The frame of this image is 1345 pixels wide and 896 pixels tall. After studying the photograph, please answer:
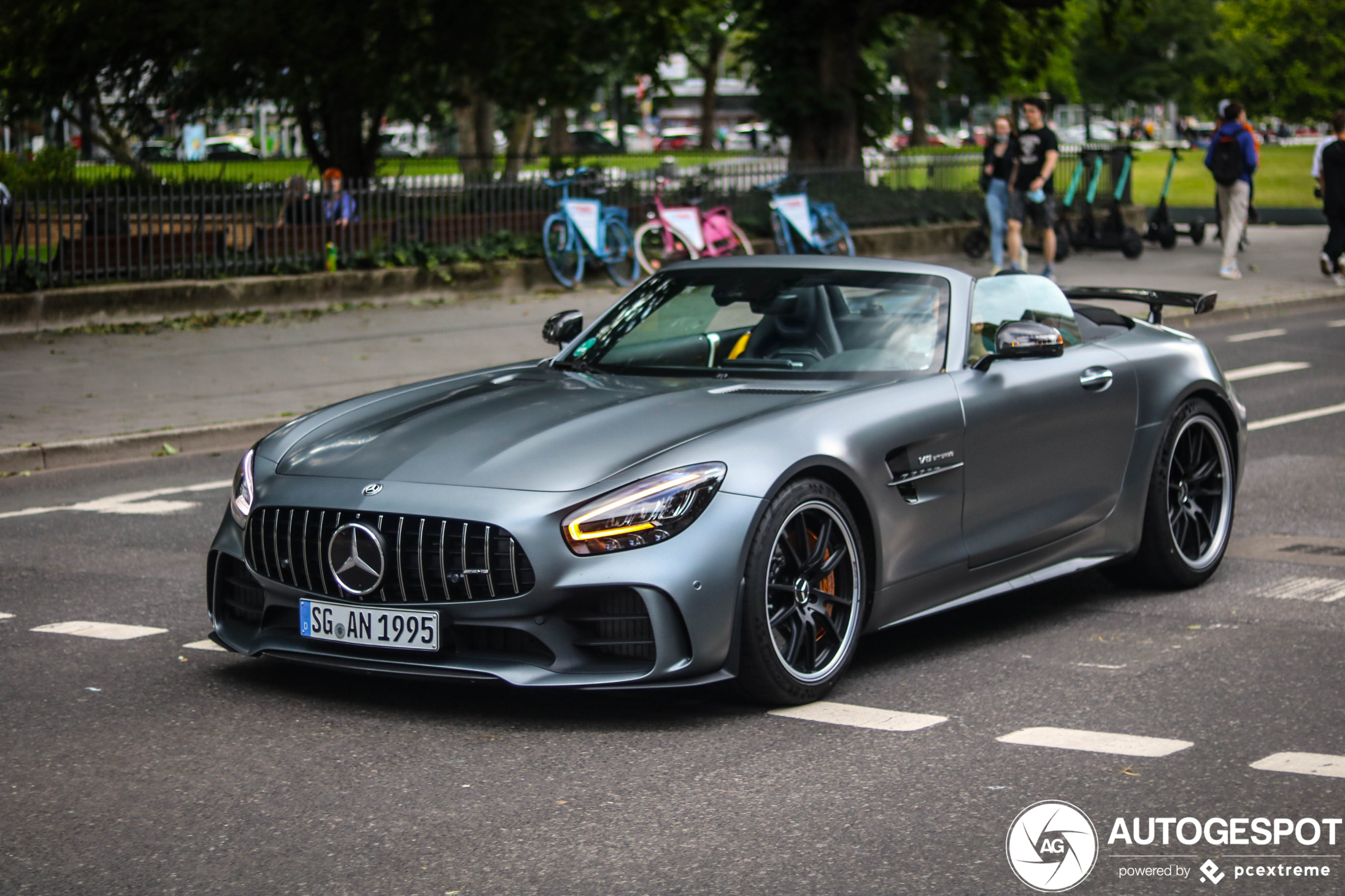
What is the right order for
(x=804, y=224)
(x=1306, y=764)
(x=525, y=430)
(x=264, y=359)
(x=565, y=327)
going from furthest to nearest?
1. (x=804, y=224)
2. (x=264, y=359)
3. (x=565, y=327)
4. (x=525, y=430)
5. (x=1306, y=764)

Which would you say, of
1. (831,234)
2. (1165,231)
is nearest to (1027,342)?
(831,234)

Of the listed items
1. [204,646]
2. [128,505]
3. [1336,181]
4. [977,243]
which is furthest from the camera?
[977,243]

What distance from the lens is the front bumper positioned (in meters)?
4.80

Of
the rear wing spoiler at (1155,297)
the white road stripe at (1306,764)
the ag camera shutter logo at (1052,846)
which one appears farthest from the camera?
the rear wing spoiler at (1155,297)

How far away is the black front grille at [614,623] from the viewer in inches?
190

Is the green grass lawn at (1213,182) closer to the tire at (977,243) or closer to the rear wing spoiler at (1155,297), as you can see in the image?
the tire at (977,243)

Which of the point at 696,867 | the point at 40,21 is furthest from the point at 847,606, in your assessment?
the point at 40,21

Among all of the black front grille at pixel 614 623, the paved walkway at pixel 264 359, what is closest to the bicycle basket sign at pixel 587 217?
the paved walkway at pixel 264 359

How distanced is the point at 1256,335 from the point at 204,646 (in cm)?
1366

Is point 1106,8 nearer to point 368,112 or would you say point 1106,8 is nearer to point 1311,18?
point 368,112

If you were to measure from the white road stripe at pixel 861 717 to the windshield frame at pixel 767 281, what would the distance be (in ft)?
3.86

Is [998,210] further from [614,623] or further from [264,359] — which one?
[614,623]

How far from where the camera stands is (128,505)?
922 centimetres

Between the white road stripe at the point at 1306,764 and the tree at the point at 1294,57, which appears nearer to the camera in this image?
the white road stripe at the point at 1306,764
